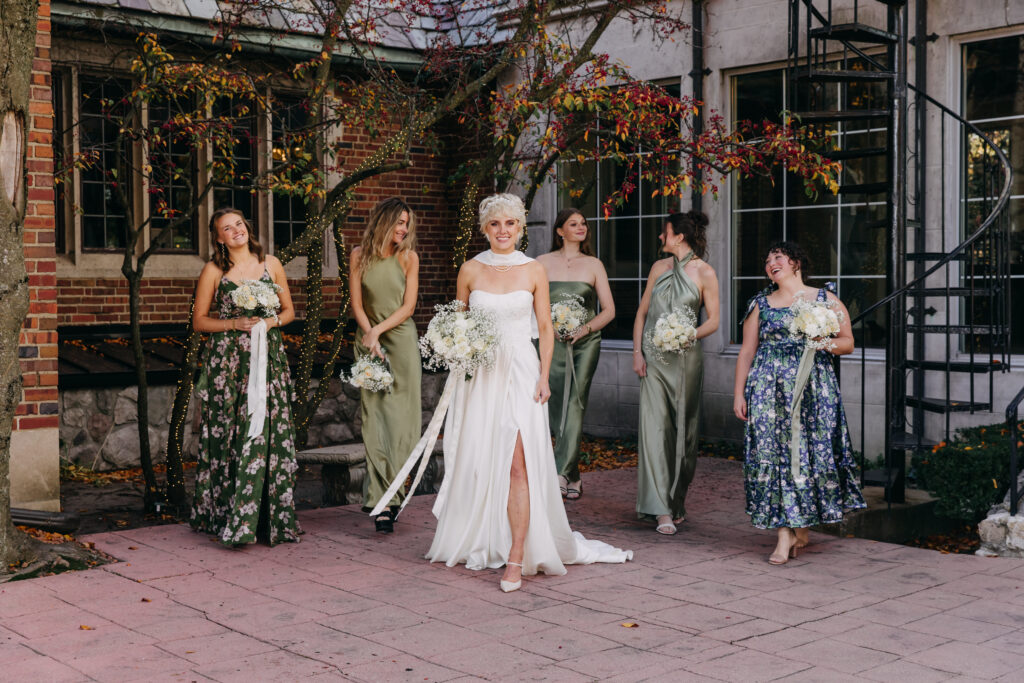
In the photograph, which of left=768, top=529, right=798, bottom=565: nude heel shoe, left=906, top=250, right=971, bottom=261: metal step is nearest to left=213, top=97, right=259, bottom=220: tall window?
left=906, top=250, right=971, bottom=261: metal step

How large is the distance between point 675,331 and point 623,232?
4.94 m

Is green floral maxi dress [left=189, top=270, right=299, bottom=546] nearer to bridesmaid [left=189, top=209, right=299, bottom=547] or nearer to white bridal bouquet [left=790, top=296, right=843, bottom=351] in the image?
bridesmaid [left=189, top=209, right=299, bottom=547]

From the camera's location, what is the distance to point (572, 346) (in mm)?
8062

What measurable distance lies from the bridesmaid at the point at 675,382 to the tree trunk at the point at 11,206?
11.8ft

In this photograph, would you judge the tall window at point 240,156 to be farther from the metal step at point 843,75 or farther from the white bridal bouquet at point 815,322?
the white bridal bouquet at point 815,322

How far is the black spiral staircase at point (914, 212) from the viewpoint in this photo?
25.7ft

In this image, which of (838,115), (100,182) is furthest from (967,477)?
(100,182)

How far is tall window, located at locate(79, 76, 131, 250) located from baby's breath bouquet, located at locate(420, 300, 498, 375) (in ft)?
18.3

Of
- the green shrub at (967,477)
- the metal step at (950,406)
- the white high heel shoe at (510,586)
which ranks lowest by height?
the white high heel shoe at (510,586)

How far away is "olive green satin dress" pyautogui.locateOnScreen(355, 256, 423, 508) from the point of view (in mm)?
7047

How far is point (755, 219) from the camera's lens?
10.7 m

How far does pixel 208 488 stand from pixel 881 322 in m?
6.06

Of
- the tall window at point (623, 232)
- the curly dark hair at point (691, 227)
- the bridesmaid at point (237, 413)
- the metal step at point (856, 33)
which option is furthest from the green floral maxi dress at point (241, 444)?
the tall window at point (623, 232)

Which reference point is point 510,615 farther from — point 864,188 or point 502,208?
point 864,188
